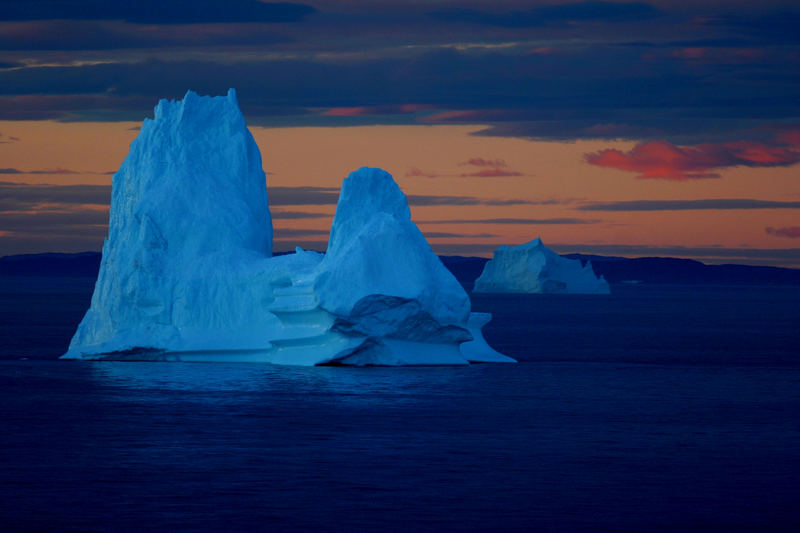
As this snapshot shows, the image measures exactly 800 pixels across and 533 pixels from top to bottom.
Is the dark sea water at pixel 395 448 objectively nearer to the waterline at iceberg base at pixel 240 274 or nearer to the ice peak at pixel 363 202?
the waterline at iceberg base at pixel 240 274

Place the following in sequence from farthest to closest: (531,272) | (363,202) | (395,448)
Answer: (531,272) < (363,202) < (395,448)

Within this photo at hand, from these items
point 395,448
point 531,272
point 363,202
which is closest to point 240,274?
point 363,202

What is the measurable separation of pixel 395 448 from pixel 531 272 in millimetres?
104677

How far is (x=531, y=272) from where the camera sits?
12825cm

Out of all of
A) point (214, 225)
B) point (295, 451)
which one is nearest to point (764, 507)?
point (295, 451)

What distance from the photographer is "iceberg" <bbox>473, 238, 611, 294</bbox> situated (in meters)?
127

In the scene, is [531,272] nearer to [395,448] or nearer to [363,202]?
[363,202]

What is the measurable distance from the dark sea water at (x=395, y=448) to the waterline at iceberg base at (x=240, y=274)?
0.99 meters

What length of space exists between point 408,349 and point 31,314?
59.9m

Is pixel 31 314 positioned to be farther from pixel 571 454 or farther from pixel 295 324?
pixel 571 454

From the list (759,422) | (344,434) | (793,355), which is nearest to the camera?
(344,434)

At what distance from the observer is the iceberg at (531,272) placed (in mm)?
127113

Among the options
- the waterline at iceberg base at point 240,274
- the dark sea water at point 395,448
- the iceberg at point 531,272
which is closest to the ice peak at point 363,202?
the waterline at iceberg base at point 240,274

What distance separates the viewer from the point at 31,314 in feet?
298
